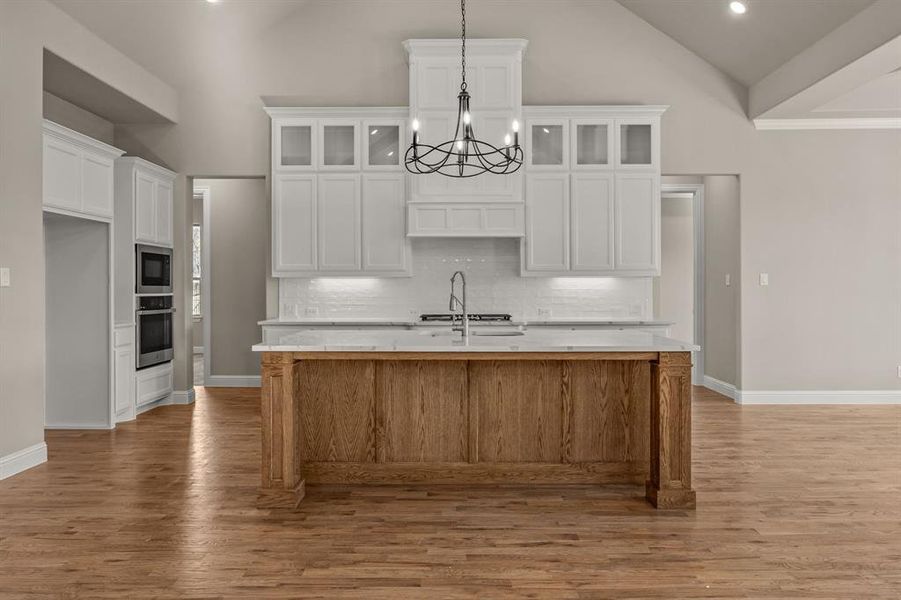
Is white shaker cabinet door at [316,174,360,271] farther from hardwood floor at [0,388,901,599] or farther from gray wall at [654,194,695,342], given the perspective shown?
gray wall at [654,194,695,342]

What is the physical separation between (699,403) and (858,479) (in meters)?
2.75

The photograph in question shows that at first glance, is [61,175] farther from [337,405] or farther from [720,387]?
[720,387]

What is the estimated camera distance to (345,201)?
6.48m

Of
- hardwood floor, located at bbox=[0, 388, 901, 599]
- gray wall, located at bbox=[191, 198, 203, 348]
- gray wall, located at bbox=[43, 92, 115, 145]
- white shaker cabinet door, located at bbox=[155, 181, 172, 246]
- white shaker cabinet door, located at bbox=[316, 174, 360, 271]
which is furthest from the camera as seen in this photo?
gray wall, located at bbox=[191, 198, 203, 348]

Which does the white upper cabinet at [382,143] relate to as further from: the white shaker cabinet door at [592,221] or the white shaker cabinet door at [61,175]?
the white shaker cabinet door at [61,175]

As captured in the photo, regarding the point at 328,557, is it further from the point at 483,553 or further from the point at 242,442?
the point at 242,442

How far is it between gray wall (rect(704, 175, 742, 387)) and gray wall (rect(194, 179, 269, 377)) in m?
5.29

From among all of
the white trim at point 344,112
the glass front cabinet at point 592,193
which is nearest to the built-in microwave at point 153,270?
the white trim at point 344,112

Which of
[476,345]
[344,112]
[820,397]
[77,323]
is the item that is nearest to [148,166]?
[77,323]

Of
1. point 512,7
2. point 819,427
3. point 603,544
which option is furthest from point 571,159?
point 603,544

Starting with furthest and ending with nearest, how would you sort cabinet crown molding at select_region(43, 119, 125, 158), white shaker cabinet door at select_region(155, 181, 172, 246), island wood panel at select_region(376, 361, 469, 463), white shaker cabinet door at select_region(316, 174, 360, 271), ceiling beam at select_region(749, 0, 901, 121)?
1. white shaker cabinet door at select_region(155, 181, 172, 246)
2. white shaker cabinet door at select_region(316, 174, 360, 271)
3. cabinet crown molding at select_region(43, 119, 125, 158)
4. ceiling beam at select_region(749, 0, 901, 121)
5. island wood panel at select_region(376, 361, 469, 463)

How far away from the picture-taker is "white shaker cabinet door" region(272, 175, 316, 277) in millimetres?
6492

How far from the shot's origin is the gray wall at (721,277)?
7.02 metres

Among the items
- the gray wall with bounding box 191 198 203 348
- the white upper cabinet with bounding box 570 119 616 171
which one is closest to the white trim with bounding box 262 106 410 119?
the white upper cabinet with bounding box 570 119 616 171
